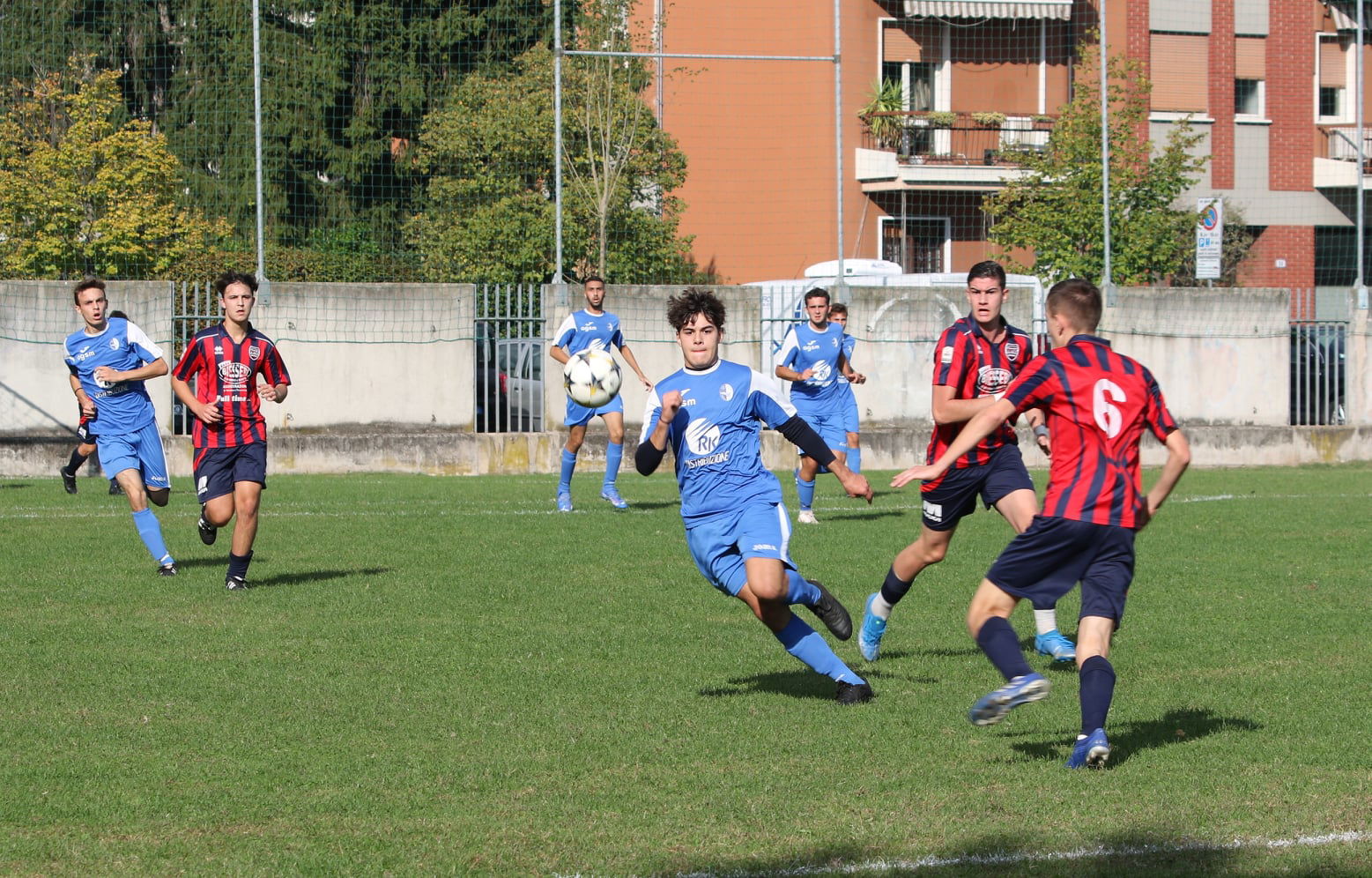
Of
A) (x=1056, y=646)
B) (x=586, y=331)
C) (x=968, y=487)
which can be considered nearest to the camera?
(x=1056, y=646)

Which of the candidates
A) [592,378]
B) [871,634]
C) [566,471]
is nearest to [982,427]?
[871,634]

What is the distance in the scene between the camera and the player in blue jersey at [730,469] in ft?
22.1

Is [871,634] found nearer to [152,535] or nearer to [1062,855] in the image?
[1062,855]

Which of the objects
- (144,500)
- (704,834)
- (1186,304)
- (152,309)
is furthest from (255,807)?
(1186,304)

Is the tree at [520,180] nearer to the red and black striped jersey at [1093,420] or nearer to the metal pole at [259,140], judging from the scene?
the metal pole at [259,140]

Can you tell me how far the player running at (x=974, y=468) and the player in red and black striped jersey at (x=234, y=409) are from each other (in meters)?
4.32

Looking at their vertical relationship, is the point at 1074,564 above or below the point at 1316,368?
below

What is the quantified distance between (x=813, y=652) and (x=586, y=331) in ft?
28.0

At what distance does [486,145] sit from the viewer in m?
21.4

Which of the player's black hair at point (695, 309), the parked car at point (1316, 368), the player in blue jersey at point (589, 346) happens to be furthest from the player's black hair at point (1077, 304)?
the parked car at point (1316, 368)

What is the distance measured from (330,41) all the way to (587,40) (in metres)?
3.89

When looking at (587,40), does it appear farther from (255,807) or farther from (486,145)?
(255,807)

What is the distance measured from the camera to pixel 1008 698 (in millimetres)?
5480

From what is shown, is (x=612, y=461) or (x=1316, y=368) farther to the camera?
(x=1316, y=368)
